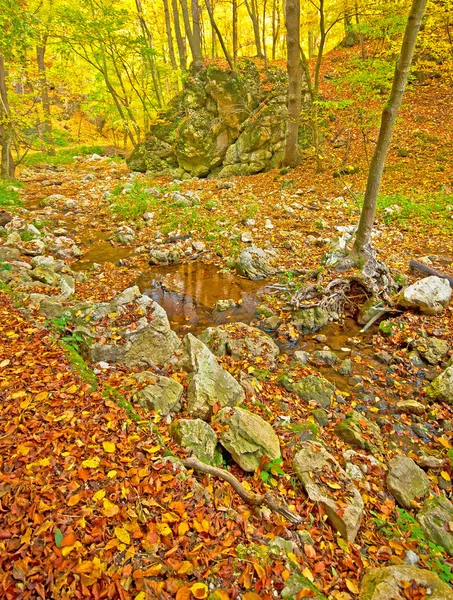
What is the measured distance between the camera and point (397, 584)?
7.80 ft

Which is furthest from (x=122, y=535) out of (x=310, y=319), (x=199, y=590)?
(x=310, y=319)

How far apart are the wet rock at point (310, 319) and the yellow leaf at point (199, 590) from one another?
4700 mm

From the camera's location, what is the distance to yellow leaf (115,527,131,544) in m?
2.24

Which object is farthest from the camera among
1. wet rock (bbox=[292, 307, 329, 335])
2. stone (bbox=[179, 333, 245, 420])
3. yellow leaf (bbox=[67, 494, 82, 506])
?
wet rock (bbox=[292, 307, 329, 335])

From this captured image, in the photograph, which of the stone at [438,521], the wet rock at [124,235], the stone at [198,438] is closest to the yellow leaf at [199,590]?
the stone at [198,438]

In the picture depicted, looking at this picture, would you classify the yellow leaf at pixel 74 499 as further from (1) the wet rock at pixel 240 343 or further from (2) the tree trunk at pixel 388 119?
(2) the tree trunk at pixel 388 119

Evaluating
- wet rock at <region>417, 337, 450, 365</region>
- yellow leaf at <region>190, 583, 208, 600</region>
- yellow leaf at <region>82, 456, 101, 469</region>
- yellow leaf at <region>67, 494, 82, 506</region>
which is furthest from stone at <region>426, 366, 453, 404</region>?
yellow leaf at <region>67, 494, 82, 506</region>

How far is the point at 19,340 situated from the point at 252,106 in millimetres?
16182

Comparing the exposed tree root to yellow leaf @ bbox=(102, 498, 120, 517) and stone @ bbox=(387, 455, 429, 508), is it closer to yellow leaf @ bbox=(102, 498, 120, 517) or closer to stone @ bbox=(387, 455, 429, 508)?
yellow leaf @ bbox=(102, 498, 120, 517)

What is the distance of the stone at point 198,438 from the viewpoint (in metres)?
3.24

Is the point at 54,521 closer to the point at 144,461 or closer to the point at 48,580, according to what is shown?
the point at 48,580

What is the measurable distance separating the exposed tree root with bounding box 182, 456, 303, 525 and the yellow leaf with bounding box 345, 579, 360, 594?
0.53 meters

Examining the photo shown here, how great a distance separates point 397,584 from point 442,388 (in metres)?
3.08

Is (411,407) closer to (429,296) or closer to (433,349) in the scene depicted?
(433,349)
